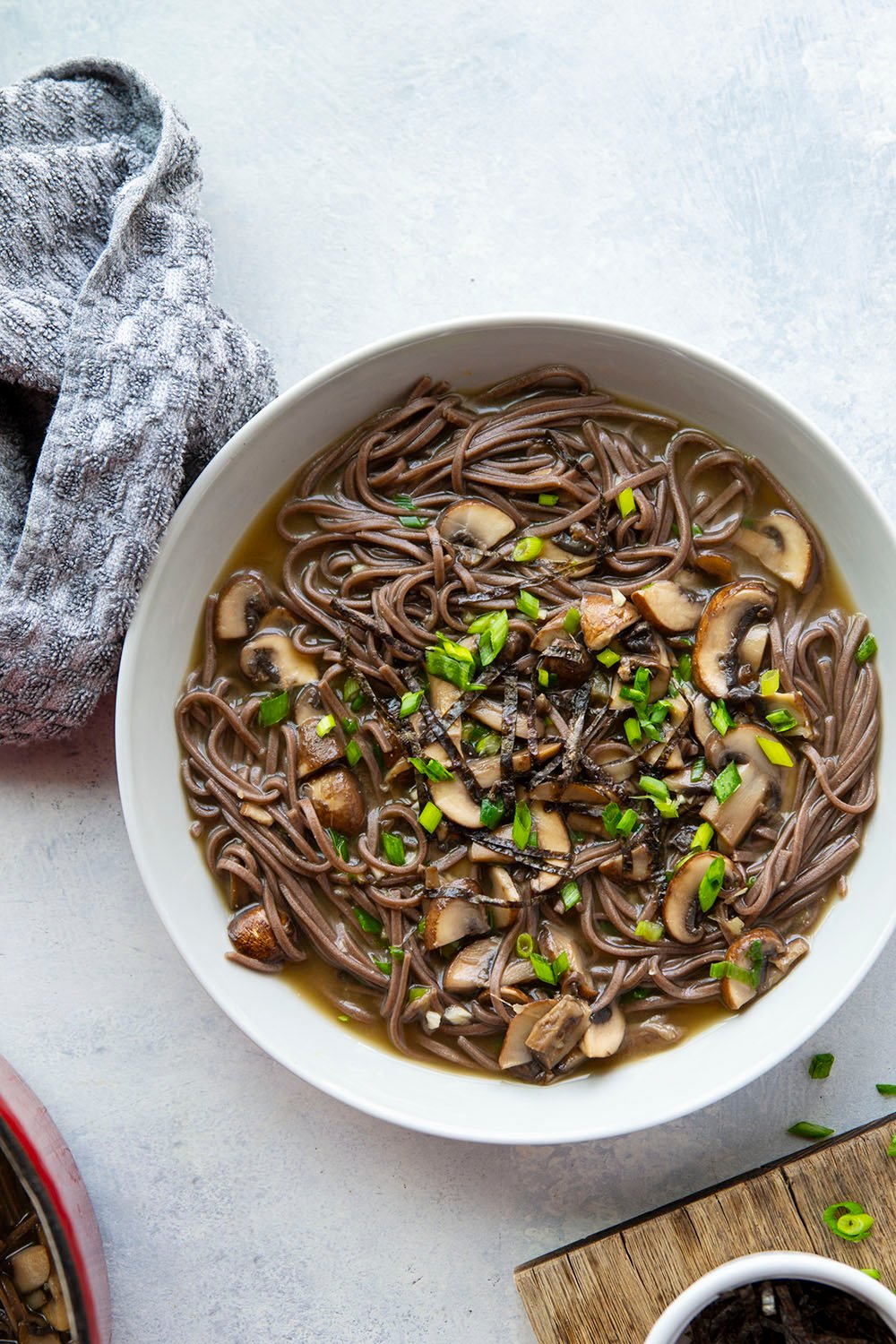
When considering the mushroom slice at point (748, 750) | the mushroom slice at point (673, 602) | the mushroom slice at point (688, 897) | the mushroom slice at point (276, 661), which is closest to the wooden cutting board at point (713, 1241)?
the mushroom slice at point (688, 897)

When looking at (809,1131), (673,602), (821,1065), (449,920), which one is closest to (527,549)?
(673,602)

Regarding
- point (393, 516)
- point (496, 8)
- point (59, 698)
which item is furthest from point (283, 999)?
point (496, 8)

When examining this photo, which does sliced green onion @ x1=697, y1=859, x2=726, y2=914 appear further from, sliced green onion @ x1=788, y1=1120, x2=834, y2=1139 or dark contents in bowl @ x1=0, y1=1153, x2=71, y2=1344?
dark contents in bowl @ x1=0, y1=1153, x2=71, y2=1344

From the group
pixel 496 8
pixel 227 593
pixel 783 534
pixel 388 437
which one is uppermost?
pixel 496 8

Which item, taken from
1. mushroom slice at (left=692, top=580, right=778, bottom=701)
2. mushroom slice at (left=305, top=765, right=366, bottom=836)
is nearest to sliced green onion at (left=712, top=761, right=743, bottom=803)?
mushroom slice at (left=692, top=580, right=778, bottom=701)

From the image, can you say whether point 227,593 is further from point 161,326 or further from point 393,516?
point 161,326

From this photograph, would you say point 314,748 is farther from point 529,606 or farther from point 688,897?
point 688,897
